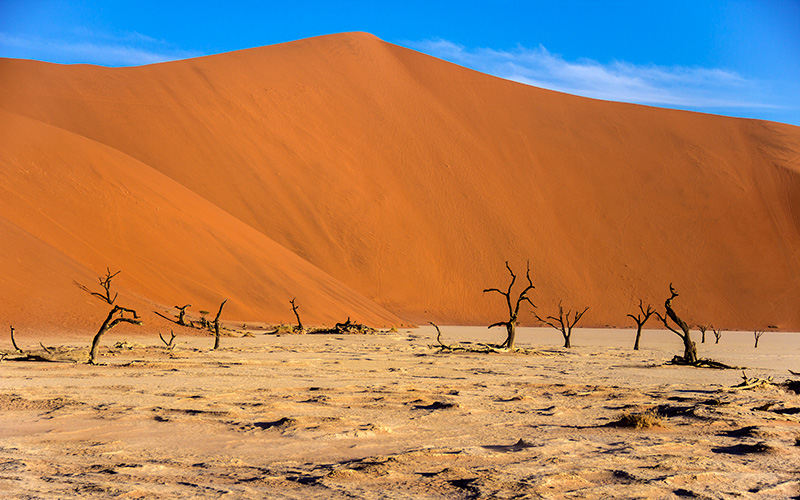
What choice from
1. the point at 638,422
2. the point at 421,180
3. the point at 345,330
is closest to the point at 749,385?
the point at 638,422

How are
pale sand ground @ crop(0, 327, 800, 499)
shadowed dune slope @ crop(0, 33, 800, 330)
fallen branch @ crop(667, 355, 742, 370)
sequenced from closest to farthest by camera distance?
pale sand ground @ crop(0, 327, 800, 499) < fallen branch @ crop(667, 355, 742, 370) < shadowed dune slope @ crop(0, 33, 800, 330)

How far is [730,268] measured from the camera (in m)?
57.7

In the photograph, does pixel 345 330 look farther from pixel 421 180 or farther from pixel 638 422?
pixel 421 180

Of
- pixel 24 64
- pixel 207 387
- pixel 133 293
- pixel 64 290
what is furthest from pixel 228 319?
pixel 24 64

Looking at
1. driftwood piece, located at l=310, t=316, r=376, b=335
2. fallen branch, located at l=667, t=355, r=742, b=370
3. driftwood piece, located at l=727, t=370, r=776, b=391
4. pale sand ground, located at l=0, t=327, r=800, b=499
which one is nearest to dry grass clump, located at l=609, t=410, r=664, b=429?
pale sand ground, located at l=0, t=327, r=800, b=499

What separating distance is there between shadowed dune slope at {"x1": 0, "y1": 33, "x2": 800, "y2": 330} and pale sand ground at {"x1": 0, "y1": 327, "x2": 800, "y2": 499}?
75.5 feet

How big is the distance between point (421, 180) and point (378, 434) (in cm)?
5332

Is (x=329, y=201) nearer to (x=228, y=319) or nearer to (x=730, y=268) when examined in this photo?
(x=228, y=319)

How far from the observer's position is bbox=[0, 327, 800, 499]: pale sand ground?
5.81 m

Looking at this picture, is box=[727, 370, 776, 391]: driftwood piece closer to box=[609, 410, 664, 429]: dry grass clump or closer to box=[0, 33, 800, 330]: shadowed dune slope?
box=[609, 410, 664, 429]: dry grass clump

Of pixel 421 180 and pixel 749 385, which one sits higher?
pixel 421 180

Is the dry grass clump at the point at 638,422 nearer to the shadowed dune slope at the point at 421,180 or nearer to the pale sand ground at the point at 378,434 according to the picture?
the pale sand ground at the point at 378,434

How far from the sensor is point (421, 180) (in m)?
60.8

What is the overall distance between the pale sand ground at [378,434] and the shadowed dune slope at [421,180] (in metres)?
23.0
